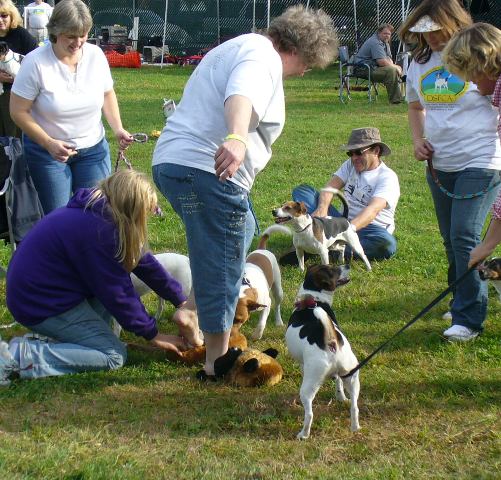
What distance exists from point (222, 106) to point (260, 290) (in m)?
1.64

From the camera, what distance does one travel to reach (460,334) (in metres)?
4.82

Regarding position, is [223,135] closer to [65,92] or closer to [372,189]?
[65,92]

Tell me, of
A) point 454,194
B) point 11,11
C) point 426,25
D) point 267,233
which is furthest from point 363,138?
point 11,11

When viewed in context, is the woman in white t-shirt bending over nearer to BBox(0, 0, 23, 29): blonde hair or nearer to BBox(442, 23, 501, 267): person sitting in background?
BBox(0, 0, 23, 29): blonde hair

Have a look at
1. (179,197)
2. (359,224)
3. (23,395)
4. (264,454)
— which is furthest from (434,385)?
(359,224)

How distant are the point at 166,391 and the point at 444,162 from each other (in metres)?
2.01

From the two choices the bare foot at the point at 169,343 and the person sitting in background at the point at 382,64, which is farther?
the person sitting in background at the point at 382,64

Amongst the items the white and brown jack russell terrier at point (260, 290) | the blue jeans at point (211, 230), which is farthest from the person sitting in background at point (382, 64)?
the blue jeans at point (211, 230)

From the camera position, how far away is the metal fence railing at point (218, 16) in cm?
2436

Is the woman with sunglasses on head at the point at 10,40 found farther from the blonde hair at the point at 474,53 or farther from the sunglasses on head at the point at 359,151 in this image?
the blonde hair at the point at 474,53

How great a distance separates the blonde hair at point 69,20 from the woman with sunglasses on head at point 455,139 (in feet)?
6.06

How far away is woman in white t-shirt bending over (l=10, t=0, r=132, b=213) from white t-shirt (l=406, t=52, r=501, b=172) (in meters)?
2.02

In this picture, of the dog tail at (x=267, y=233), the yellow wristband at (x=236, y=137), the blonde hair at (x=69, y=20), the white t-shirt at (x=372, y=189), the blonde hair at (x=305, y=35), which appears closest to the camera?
the yellow wristband at (x=236, y=137)

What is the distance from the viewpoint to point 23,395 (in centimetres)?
409
